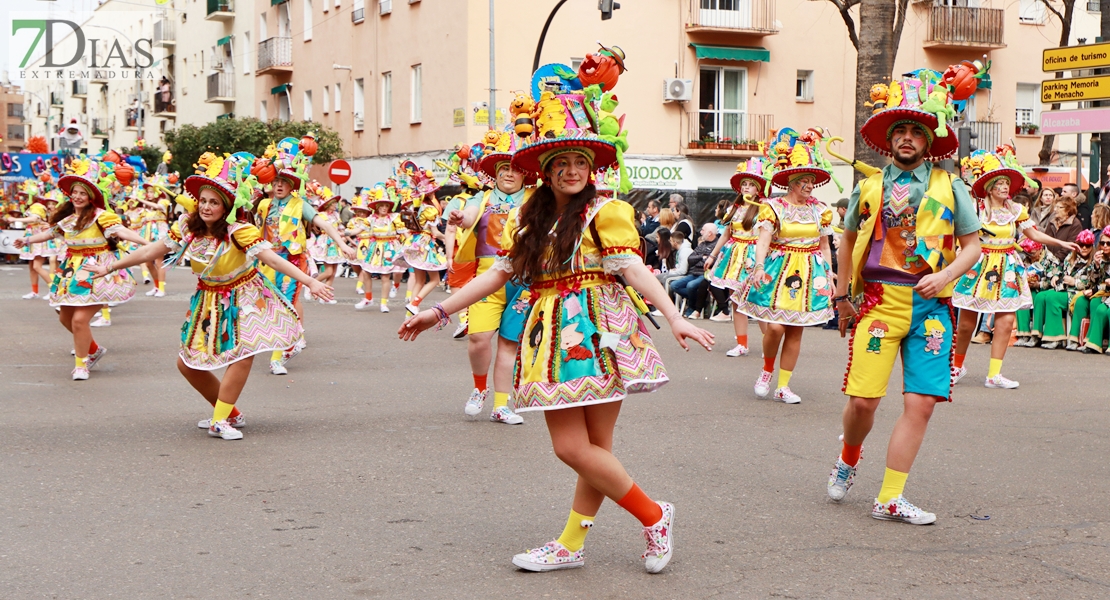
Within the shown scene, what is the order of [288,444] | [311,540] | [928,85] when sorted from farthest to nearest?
[288,444] → [928,85] → [311,540]

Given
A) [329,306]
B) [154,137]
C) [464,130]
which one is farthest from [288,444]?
[154,137]

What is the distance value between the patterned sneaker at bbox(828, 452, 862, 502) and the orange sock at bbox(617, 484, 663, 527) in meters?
1.53

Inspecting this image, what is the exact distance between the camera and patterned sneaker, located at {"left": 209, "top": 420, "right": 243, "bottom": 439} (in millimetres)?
7874

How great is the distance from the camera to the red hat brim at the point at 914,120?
5.75 m

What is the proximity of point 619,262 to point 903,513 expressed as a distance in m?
1.95

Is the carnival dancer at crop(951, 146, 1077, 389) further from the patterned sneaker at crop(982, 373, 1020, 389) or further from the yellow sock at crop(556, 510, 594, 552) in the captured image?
the yellow sock at crop(556, 510, 594, 552)

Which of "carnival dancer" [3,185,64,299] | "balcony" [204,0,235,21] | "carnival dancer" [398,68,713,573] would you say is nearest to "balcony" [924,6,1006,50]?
"carnival dancer" [3,185,64,299]

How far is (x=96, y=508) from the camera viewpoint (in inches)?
237

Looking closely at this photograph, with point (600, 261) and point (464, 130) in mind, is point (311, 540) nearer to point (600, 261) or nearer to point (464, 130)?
point (600, 261)

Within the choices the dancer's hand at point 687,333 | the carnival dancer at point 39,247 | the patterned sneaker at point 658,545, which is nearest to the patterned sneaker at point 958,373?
the patterned sneaker at point 658,545

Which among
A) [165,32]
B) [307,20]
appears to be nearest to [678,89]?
[307,20]

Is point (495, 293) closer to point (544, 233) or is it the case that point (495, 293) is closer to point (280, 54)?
point (544, 233)

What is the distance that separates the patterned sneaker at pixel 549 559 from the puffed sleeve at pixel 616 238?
1.11m

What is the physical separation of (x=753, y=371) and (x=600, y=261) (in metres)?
7.08
